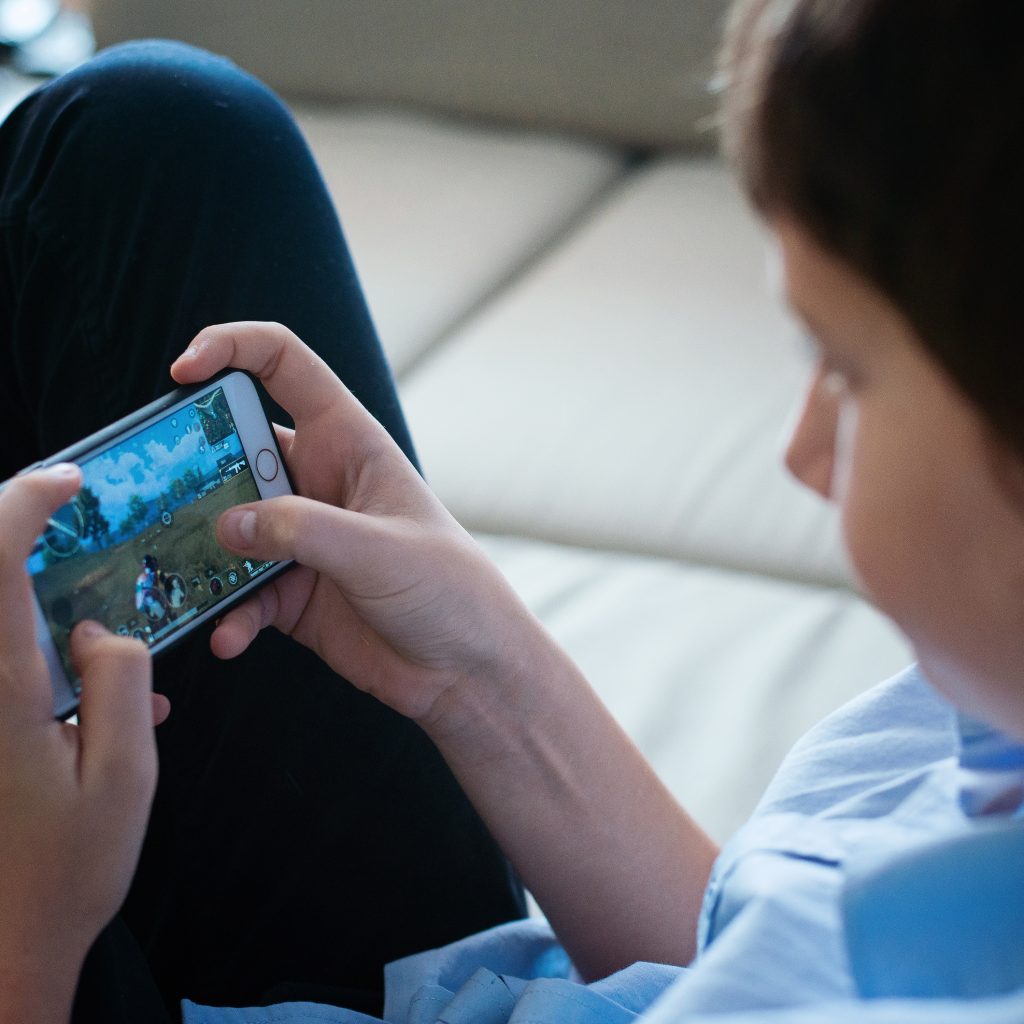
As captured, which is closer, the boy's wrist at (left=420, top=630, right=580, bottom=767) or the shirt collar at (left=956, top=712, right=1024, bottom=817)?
the shirt collar at (left=956, top=712, right=1024, bottom=817)

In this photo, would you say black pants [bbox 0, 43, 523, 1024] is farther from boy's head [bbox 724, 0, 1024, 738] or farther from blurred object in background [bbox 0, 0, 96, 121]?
blurred object in background [bbox 0, 0, 96, 121]

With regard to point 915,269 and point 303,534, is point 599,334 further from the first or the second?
point 915,269

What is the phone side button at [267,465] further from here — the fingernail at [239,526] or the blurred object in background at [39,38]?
the blurred object in background at [39,38]

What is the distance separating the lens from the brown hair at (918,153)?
35 centimetres

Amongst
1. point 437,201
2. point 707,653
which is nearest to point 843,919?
point 707,653

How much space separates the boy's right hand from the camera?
607mm

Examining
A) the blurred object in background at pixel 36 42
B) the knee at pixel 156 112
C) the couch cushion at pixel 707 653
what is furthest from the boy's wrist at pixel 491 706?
the blurred object in background at pixel 36 42

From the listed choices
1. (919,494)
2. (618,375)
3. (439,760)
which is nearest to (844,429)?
(919,494)

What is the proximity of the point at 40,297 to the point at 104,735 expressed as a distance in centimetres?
33

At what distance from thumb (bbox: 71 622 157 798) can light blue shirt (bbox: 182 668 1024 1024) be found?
0.56ft

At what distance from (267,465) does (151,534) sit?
0.28 ft

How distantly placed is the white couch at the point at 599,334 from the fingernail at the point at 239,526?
0.26 meters

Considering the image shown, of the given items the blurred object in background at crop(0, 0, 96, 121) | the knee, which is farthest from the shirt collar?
the blurred object in background at crop(0, 0, 96, 121)

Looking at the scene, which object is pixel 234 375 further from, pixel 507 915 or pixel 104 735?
pixel 507 915
